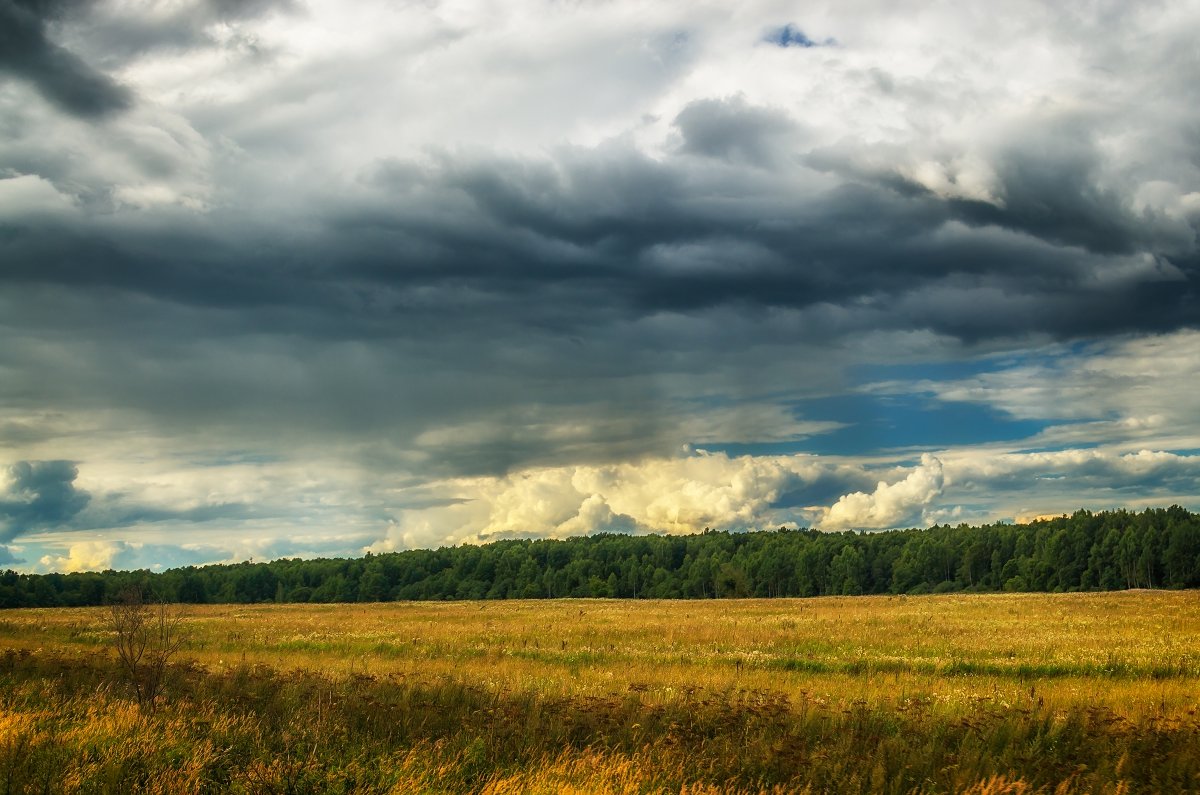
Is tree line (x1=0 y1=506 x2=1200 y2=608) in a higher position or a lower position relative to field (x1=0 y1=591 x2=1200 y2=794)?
lower

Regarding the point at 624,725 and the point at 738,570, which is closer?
the point at 624,725

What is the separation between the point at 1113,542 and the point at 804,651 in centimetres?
12538

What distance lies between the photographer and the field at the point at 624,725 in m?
10.8

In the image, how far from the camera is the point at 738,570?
145m

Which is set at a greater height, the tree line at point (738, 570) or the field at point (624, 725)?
the field at point (624, 725)

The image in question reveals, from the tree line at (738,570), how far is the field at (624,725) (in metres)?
117

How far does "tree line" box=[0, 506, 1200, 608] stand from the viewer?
424 ft

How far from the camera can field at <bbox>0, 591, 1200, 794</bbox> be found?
10.8 metres

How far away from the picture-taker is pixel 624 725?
47.2ft

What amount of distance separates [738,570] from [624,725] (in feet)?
442

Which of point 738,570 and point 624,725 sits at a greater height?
point 624,725

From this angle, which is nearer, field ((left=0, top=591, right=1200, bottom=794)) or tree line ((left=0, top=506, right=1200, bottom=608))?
field ((left=0, top=591, right=1200, bottom=794))

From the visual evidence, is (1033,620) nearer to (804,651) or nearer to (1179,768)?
(804,651)

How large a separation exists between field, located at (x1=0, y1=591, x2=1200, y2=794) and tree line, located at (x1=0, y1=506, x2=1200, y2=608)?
385 feet
